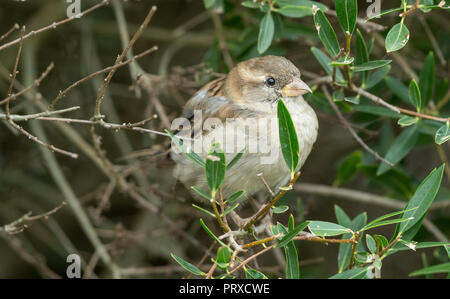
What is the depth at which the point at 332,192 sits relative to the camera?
2906 millimetres

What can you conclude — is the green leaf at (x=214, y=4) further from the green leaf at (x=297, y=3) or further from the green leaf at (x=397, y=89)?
the green leaf at (x=397, y=89)

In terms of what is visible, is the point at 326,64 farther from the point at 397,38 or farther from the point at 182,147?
the point at 182,147

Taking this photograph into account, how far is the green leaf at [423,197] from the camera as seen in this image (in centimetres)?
170

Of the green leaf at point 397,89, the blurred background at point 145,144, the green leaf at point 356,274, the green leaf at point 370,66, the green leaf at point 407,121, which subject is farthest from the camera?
the blurred background at point 145,144

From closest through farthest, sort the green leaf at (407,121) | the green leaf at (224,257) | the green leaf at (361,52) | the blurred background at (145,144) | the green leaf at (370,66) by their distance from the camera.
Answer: the green leaf at (224,257) < the green leaf at (370,66) < the green leaf at (407,121) < the green leaf at (361,52) < the blurred background at (145,144)

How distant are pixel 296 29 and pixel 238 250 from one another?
1.29m

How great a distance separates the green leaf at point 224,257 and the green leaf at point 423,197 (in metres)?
0.52

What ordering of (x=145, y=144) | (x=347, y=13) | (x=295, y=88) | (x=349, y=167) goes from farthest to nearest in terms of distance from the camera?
(x=145, y=144)
(x=349, y=167)
(x=295, y=88)
(x=347, y=13)

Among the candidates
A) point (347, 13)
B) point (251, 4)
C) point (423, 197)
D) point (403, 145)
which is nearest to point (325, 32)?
point (347, 13)

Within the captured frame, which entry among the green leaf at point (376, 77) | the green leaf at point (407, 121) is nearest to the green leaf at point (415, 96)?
the green leaf at point (407, 121)

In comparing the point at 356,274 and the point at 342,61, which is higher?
the point at 342,61

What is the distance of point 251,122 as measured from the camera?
89.2 inches

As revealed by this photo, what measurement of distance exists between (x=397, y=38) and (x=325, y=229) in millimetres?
634

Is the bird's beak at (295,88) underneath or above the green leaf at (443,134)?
above
